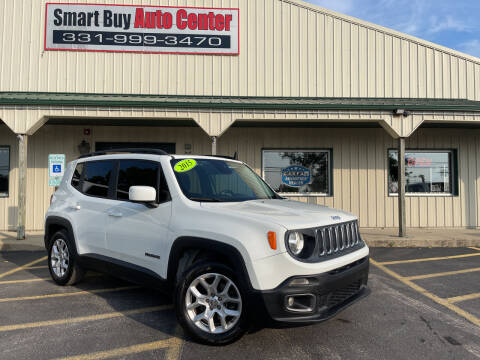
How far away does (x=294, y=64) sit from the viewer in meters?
10.1

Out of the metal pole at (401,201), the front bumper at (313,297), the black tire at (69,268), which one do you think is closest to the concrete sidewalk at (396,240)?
the metal pole at (401,201)

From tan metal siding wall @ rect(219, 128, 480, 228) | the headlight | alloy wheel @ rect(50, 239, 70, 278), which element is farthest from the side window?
tan metal siding wall @ rect(219, 128, 480, 228)

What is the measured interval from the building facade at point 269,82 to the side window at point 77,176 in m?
5.32

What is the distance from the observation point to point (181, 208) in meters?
3.04

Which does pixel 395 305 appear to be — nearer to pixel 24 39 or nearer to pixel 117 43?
pixel 117 43

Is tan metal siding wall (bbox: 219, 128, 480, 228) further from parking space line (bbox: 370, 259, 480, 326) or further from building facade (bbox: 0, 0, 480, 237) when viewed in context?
parking space line (bbox: 370, 259, 480, 326)

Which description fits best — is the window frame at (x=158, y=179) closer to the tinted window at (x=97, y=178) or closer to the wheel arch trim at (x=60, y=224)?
the tinted window at (x=97, y=178)

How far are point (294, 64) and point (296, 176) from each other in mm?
3647

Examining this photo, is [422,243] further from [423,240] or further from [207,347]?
[207,347]

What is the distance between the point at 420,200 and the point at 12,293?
34.3 feet

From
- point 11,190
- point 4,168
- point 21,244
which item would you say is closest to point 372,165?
point 21,244

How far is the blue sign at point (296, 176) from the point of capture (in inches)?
392

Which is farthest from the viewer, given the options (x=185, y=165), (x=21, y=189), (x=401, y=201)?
(x=401, y=201)

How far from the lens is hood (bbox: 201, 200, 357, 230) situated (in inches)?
104
